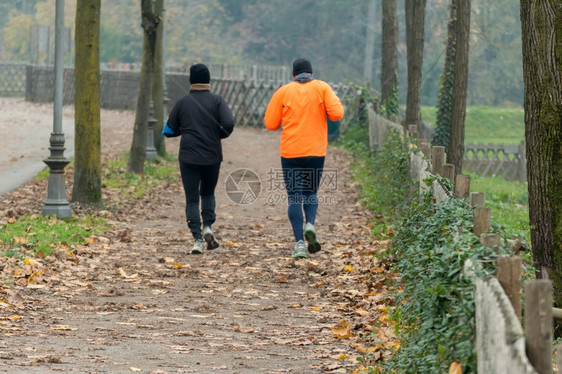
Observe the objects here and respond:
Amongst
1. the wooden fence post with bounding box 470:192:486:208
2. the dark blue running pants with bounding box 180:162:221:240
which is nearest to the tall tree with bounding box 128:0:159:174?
the dark blue running pants with bounding box 180:162:221:240

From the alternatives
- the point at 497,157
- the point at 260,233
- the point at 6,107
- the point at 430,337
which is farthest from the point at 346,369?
the point at 6,107

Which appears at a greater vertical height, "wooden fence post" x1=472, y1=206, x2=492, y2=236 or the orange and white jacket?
the orange and white jacket

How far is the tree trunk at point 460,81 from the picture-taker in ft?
49.9

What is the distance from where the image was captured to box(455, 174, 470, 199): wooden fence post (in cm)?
732

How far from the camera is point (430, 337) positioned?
17.6 ft

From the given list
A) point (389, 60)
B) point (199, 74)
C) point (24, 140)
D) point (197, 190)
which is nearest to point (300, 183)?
point (197, 190)

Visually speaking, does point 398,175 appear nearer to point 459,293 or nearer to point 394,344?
point 394,344

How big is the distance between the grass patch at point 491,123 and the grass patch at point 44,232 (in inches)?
1627

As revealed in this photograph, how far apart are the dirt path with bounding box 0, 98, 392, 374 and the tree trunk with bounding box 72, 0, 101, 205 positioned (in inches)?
24.9

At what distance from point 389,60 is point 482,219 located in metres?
20.1

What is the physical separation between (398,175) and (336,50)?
164 ft

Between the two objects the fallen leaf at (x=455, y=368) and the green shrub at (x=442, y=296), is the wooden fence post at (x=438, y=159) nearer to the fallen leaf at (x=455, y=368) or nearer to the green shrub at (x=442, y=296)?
→ the green shrub at (x=442, y=296)

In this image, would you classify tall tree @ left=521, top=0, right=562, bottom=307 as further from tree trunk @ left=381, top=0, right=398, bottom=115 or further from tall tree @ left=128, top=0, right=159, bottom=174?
tree trunk @ left=381, top=0, right=398, bottom=115

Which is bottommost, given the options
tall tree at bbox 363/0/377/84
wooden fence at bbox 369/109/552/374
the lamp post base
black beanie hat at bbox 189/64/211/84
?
the lamp post base
